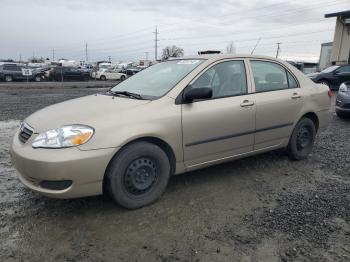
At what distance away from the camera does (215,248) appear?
2.82 m

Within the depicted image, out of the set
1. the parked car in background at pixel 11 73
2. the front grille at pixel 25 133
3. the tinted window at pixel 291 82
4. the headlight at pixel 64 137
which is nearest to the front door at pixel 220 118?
the tinted window at pixel 291 82

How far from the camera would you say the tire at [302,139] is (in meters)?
4.95

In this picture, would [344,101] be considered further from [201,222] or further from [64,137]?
[64,137]

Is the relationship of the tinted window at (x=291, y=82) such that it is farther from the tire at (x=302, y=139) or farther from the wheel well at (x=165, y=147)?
the wheel well at (x=165, y=147)

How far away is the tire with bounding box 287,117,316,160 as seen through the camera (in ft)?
16.2

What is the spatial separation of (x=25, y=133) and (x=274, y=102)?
10.1 ft

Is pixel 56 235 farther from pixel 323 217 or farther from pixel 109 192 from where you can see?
pixel 323 217

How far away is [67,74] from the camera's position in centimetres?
3153

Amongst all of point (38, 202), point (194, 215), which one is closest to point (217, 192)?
point (194, 215)

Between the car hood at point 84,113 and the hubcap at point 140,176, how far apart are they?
521mm

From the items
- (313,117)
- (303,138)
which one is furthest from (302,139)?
(313,117)

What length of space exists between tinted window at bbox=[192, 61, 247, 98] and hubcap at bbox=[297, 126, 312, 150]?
1374mm

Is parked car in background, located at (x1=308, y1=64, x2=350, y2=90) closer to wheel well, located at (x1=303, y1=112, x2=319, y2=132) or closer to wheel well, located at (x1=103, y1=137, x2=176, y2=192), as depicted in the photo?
wheel well, located at (x1=303, y1=112, x2=319, y2=132)

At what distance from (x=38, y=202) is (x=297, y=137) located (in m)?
3.64
